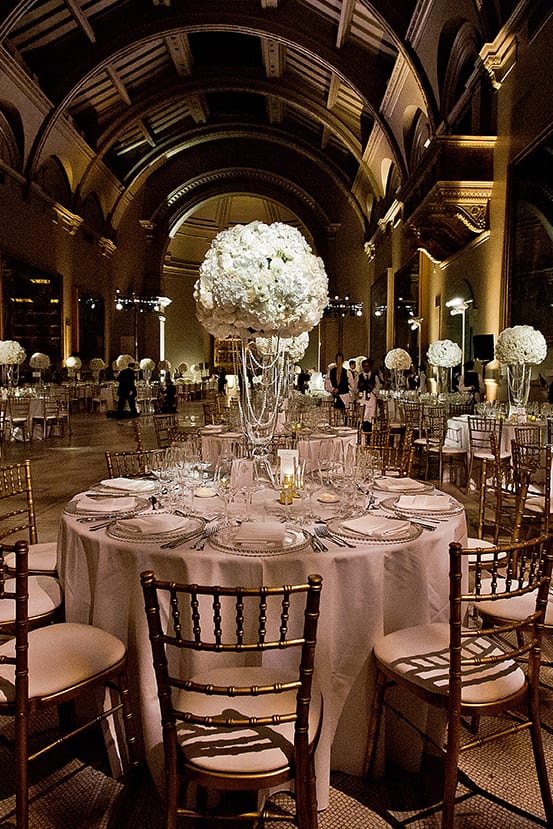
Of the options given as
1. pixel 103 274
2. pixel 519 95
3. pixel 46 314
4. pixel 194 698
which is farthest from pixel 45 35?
pixel 194 698

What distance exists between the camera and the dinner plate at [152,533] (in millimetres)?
2088

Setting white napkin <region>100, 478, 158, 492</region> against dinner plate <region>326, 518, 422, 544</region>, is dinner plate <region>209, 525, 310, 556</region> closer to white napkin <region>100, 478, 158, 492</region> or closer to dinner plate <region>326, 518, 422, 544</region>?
dinner plate <region>326, 518, 422, 544</region>

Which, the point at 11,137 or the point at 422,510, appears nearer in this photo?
the point at 422,510

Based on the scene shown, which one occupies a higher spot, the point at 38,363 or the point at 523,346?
the point at 38,363

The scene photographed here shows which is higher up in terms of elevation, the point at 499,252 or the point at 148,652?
the point at 499,252

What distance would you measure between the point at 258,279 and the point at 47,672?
5.16 ft

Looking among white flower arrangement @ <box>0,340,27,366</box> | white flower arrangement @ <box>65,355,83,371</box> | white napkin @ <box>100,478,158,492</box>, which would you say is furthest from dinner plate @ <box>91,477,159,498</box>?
white flower arrangement @ <box>65,355,83,371</box>

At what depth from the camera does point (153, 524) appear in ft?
7.14

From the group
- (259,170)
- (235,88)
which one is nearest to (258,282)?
(235,88)

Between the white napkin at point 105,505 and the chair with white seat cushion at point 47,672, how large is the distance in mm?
483

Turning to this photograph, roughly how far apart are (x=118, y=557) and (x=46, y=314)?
14.7 metres

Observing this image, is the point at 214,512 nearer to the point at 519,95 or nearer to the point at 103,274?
the point at 519,95

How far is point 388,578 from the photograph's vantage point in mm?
2055

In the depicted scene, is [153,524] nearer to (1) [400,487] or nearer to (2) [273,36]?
A: (1) [400,487]
